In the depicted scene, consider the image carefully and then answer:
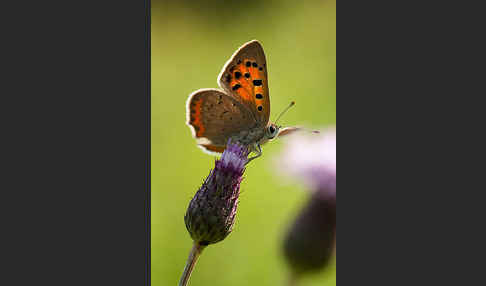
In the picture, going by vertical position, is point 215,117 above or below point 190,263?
above

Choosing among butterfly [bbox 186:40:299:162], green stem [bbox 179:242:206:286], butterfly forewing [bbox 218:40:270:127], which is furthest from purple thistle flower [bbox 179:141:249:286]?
butterfly forewing [bbox 218:40:270:127]

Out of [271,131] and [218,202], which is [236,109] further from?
[218,202]

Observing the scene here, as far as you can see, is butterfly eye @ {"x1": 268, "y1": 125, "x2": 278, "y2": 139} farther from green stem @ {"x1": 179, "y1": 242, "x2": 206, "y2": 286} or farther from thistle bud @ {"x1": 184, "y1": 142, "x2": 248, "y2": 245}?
green stem @ {"x1": 179, "y1": 242, "x2": 206, "y2": 286}

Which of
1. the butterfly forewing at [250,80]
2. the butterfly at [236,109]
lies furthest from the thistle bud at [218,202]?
the butterfly forewing at [250,80]

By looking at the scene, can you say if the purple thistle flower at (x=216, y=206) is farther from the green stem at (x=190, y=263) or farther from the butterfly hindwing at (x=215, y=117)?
the butterfly hindwing at (x=215, y=117)

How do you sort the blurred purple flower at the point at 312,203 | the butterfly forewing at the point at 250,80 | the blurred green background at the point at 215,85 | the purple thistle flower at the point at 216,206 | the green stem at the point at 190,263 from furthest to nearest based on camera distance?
the blurred green background at the point at 215,85
the blurred purple flower at the point at 312,203
the butterfly forewing at the point at 250,80
the purple thistle flower at the point at 216,206
the green stem at the point at 190,263

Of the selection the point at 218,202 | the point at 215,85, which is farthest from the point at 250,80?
the point at 218,202
